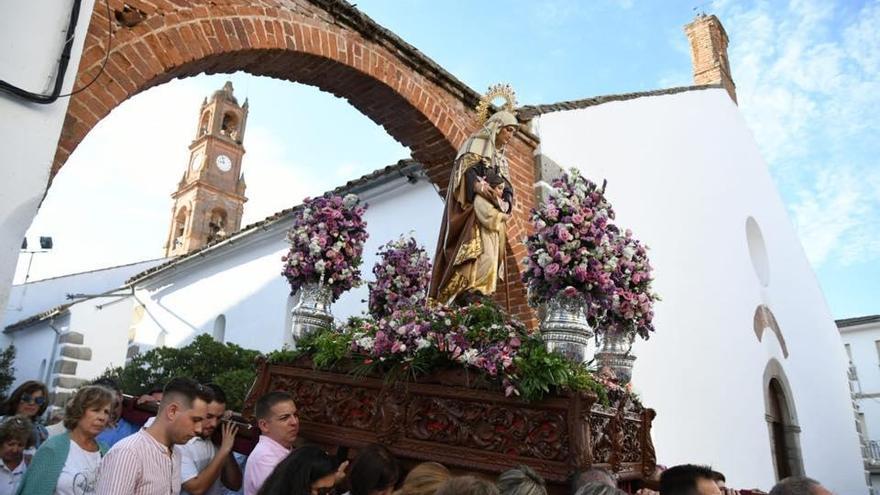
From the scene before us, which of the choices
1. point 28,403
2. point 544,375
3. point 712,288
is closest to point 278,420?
point 544,375

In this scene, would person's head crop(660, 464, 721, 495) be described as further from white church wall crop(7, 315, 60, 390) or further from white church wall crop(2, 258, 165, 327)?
white church wall crop(2, 258, 165, 327)

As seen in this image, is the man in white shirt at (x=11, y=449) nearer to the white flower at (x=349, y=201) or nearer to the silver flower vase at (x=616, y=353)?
the white flower at (x=349, y=201)

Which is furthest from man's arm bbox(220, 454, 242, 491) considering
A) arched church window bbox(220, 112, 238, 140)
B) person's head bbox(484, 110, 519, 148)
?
arched church window bbox(220, 112, 238, 140)

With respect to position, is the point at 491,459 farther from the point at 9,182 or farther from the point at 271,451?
the point at 9,182

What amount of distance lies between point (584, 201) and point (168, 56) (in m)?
3.15

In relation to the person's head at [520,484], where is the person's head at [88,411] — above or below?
above

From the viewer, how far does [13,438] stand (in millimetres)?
3213

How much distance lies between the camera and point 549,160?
7.54 meters

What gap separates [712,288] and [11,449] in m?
9.03

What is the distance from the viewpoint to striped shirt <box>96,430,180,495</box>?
240 cm

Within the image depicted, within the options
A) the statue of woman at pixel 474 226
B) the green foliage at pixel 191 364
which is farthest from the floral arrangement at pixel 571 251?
the green foliage at pixel 191 364

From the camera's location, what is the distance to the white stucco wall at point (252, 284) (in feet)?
29.7

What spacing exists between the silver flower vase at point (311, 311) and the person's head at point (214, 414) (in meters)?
1.25

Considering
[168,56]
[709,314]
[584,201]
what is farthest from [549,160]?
[168,56]
